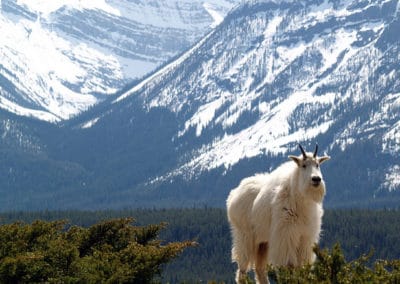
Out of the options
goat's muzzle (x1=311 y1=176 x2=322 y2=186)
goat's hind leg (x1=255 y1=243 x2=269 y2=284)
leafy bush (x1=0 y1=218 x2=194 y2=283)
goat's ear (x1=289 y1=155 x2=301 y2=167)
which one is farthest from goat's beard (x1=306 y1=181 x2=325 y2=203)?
leafy bush (x1=0 y1=218 x2=194 y2=283)

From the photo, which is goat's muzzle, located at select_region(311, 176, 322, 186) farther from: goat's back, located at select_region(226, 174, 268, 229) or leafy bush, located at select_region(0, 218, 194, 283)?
leafy bush, located at select_region(0, 218, 194, 283)

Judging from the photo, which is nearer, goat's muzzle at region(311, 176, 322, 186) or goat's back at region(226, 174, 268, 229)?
goat's muzzle at region(311, 176, 322, 186)

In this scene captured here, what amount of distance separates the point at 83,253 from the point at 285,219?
8235 millimetres

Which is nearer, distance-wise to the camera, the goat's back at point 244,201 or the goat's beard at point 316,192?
the goat's beard at point 316,192

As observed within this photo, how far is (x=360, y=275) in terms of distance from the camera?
717 inches

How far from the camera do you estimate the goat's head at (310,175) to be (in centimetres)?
2502

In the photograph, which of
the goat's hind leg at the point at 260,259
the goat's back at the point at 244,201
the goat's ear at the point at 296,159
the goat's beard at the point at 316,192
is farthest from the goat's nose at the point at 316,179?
the goat's hind leg at the point at 260,259

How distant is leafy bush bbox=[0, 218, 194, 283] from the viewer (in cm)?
2491

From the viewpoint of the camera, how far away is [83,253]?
3114 cm

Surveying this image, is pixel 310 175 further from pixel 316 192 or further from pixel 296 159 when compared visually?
pixel 296 159

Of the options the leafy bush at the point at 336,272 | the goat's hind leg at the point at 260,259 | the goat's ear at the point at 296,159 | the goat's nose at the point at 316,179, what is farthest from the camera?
the goat's hind leg at the point at 260,259

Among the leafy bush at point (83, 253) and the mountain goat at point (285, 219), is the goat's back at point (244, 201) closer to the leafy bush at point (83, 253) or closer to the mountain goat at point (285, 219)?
the mountain goat at point (285, 219)

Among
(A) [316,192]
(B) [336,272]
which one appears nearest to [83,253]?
(A) [316,192]

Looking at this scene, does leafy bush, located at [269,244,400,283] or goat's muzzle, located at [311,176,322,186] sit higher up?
goat's muzzle, located at [311,176,322,186]
